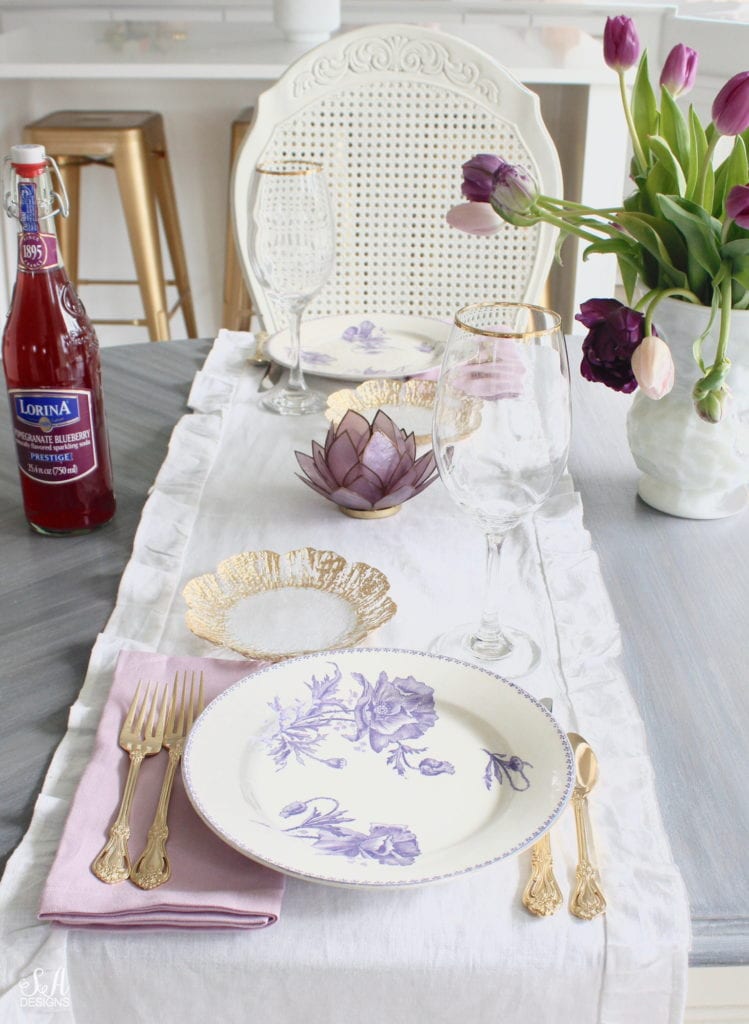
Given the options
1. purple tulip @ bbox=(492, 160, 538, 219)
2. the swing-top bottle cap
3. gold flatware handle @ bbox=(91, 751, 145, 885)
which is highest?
the swing-top bottle cap

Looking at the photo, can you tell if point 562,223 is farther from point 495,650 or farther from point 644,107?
point 495,650

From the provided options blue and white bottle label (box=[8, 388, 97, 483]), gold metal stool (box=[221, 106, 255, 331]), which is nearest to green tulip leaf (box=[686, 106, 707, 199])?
blue and white bottle label (box=[8, 388, 97, 483])

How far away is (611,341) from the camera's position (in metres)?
0.75

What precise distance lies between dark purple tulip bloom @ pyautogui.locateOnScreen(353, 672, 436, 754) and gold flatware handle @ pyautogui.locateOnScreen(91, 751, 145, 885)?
12cm

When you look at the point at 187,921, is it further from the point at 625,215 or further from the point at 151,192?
the point at 151,192

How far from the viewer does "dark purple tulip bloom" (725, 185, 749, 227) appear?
661 millimetres

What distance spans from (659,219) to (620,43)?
14 centimetres

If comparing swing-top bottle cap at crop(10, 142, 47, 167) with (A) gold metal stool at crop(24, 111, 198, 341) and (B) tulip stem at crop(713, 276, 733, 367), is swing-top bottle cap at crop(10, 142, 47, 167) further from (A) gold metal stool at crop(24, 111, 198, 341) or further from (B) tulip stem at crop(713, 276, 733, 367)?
(A) gold metal stool at crop(24, 111, 198, 341)

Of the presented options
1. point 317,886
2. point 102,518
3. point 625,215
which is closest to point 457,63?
point 625,215

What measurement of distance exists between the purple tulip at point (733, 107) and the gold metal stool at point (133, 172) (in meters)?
2.05

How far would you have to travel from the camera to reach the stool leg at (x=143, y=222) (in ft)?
8.33

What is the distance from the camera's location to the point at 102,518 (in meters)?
0.84

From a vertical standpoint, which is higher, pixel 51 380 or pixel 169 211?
pixel 51 380

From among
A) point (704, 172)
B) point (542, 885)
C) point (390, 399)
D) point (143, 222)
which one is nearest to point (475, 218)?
point (704, 172)
